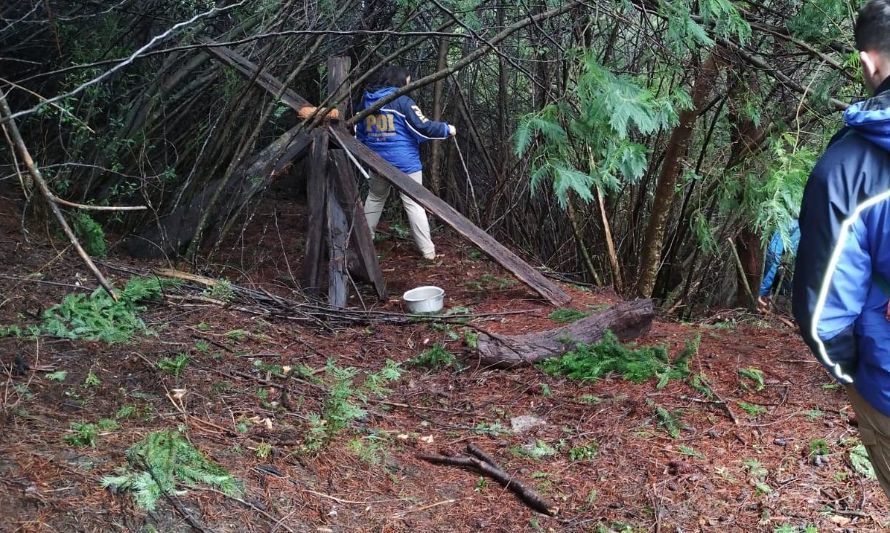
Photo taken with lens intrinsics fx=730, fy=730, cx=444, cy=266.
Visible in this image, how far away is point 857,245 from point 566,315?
143 inches

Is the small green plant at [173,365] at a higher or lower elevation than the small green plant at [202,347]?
higher

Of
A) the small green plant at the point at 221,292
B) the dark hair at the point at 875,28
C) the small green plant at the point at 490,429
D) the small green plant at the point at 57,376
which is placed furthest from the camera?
the small green plant at the point at 221,292

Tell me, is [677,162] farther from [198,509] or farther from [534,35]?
[198,509]

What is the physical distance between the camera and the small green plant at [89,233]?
17.9ft

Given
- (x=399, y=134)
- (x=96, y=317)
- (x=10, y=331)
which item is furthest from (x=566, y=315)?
(x=10, y=331)

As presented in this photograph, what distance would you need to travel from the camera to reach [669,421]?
3990 millimetres

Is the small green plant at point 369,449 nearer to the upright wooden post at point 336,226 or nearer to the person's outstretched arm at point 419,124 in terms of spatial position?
the upright wooden post at point 336,226

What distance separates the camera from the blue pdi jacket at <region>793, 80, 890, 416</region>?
6.18ft

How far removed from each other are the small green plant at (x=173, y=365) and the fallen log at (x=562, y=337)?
1.84m

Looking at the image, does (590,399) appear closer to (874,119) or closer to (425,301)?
(425,301)

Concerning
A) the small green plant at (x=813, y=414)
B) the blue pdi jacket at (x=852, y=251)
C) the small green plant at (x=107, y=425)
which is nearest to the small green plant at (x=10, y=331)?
the small green plant at (x=107, y=425)

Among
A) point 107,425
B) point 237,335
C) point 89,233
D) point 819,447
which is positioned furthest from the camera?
point 89,233

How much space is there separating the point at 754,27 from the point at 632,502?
354 cm

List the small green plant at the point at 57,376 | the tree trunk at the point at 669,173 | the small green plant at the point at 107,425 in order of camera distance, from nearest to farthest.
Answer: the small green plant at the point at 107,425 → the small green plant at the point at 57,376 → the tree trunk at the point at 669,173
